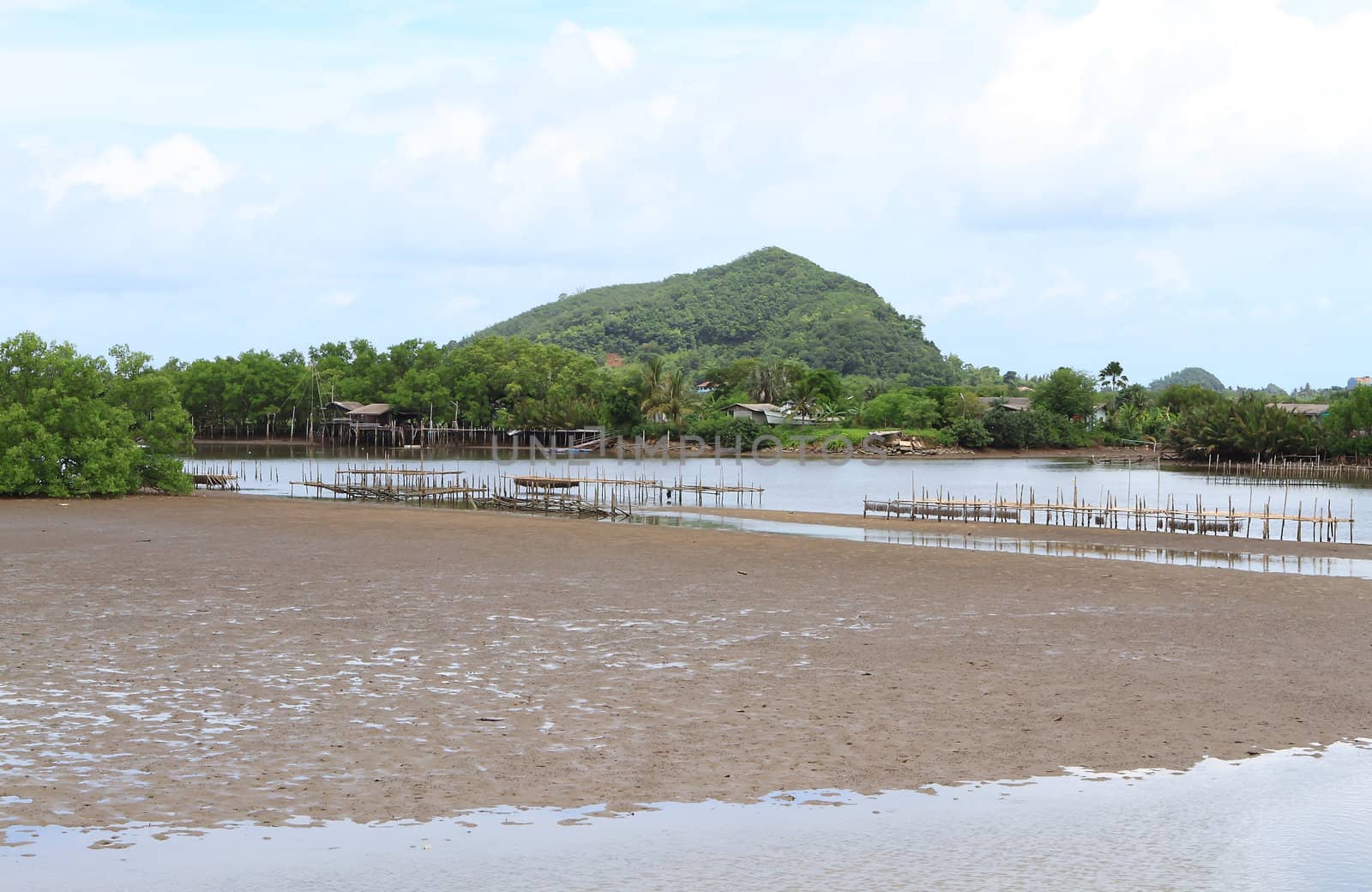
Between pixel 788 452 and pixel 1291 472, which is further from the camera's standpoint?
pixel 788 452

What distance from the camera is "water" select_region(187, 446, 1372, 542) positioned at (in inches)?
2158

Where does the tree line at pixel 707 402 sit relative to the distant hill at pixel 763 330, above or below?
below

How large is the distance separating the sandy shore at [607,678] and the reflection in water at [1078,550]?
3591mm

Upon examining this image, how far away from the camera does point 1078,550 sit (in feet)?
100

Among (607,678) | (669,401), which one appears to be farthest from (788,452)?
(607,678)

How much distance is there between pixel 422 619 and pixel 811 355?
497 feet

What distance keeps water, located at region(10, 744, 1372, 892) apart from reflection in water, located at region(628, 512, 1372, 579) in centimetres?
1763

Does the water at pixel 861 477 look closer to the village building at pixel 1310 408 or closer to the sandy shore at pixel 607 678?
the village building at pixel 1310 408

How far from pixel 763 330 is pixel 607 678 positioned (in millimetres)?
171593

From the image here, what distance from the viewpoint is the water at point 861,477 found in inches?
2158

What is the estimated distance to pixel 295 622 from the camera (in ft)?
53.9

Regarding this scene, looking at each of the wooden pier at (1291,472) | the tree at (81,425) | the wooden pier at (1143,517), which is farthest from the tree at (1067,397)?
the tree at (81,425)

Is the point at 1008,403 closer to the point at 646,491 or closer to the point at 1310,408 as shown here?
the point at 1310,408

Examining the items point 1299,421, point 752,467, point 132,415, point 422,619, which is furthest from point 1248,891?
point 1299,421
